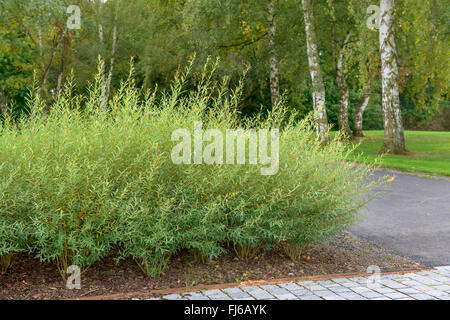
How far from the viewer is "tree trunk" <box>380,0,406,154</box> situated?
1898cm

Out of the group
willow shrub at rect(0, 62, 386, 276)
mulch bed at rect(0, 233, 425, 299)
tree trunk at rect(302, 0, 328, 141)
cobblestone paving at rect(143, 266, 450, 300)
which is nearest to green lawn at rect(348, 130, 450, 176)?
tree trunk at rect(302, 0, 328, 141)

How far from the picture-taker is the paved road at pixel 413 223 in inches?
260

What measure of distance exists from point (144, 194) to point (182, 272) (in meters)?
0.93

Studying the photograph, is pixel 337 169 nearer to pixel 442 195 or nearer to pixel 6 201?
pixel 6 201

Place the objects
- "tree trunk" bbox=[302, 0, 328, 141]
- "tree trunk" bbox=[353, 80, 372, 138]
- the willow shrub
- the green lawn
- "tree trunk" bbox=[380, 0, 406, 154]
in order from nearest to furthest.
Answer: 1. the willow shrub
2. the green lawn
3. "tree trunk" bbox=[380, 0, 406, 154]
4. "tree trunk" bbox=[302, 0, 328, 141]
5. "tree trunk" bbox=[353, 80, 372, 138]

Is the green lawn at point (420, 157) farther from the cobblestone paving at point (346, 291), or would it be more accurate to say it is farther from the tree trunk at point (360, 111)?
the cobblestone paving at point (346, 291)

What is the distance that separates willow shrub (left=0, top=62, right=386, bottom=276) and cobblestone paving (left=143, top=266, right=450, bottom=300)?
53 cm

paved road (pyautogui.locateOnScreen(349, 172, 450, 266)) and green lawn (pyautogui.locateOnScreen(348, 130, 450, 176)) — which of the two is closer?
paved road (pyautogui.locateOnScreen(349, 172, 450, 266))

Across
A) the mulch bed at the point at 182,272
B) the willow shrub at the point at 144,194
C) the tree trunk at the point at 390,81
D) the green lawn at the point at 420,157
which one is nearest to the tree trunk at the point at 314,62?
the green lawn at the point at 420,157

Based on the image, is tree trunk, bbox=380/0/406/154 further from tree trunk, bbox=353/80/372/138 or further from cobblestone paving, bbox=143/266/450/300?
cobblestone paving, bbox=143/266/450/300

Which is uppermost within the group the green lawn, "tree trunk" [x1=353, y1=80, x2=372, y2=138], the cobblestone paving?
"tree trunk" [x1=353, y1=80, x2=372, y2=138]

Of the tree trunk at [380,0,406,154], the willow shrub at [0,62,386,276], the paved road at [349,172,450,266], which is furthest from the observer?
the tree trunk at [380,0,406,154]

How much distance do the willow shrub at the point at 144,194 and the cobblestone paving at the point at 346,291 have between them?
0.53 meters
